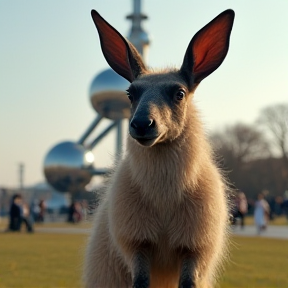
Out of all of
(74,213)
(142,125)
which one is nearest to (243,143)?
(74,213)

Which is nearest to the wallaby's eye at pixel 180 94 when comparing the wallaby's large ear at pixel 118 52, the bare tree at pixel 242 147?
the wallaby's large ear at pixel 118 52

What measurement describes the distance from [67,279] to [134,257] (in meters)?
7.01

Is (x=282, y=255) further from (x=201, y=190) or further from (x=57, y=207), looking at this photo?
(x=57, y=207)

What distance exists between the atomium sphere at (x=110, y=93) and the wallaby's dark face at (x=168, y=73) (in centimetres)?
3085

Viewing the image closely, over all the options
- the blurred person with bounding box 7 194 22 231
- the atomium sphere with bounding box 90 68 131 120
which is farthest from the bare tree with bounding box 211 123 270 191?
the blurred person with bounding box 7 194 22 231

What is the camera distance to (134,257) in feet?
14.4

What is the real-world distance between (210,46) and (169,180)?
110cm

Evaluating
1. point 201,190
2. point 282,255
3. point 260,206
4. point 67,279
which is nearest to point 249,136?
point 260,206

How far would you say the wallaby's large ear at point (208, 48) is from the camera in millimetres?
4582

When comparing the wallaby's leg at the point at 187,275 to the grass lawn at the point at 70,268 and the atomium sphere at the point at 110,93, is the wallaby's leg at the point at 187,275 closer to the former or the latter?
the grass lawn at the point at 70,268

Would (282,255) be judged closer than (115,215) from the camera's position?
No

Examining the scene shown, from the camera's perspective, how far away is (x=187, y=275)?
425 centimetres

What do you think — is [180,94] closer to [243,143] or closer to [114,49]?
[114,49]

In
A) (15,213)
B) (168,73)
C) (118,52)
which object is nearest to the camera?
(168,73)
